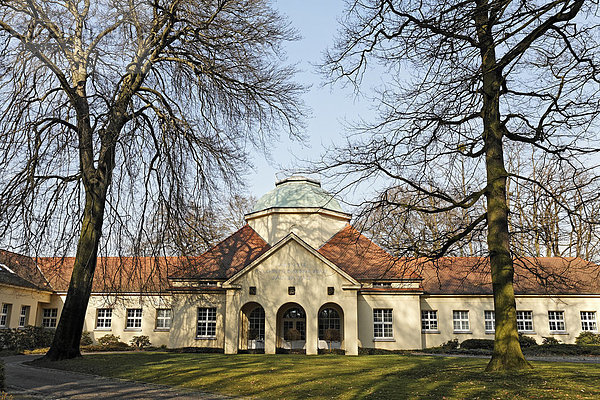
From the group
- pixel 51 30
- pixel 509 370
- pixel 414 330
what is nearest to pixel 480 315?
pixel 414 330

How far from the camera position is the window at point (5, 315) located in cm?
2734

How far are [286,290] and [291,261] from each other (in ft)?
5.16

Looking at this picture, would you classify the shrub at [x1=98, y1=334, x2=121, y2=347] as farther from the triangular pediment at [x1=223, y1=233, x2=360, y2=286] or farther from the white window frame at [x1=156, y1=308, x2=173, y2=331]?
the triangular pediment at [x1=223, y1=233, x2=360, y2=286]

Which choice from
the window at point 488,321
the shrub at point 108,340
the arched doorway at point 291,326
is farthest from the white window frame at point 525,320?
the shrub at point 108,340

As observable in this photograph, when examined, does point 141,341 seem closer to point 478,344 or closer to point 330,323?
point 330,323

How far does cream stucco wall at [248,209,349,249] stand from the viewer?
30.2 meters

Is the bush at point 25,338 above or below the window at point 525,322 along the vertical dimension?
below

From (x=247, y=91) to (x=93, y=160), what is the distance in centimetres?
606

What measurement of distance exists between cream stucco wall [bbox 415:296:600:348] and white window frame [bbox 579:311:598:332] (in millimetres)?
283

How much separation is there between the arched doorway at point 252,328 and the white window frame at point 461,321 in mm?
11434

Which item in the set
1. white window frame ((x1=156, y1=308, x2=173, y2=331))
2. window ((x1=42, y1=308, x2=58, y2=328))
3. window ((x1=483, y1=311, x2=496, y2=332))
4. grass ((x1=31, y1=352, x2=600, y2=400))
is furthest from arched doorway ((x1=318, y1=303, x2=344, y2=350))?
window ((x1=42, y1=308, x2=58, y2=328))

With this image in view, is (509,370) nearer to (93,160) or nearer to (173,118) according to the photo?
→ (173,118)

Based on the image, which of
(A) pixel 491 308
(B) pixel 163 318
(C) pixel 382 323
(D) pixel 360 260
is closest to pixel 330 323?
(C) pixel 382 323

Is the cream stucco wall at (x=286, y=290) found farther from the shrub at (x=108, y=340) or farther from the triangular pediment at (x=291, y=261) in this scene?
the shrub at (x=108, y=340)
